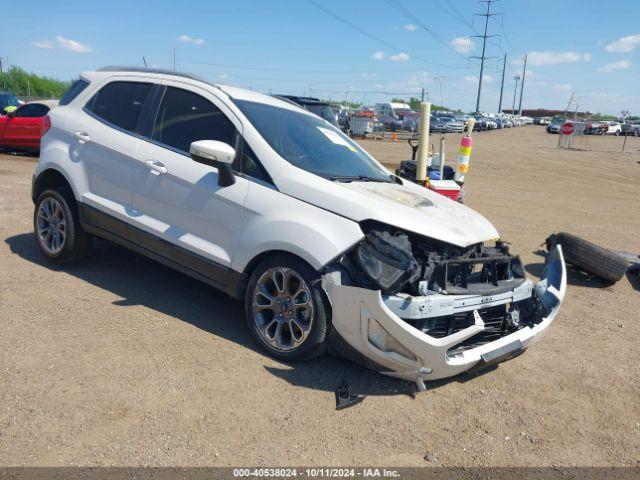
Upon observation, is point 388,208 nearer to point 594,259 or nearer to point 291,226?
point 291,226

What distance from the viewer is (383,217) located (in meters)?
3.57

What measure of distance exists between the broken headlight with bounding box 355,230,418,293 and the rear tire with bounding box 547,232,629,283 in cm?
351

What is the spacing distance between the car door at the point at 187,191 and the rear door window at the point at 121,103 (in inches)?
10.8

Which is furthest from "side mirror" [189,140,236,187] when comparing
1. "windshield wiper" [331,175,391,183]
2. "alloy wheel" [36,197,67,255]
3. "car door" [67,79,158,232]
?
"alloy wheel" [36,197,67,255]

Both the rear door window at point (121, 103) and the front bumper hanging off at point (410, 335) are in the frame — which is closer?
the front bumper hanging off at point (410, 335)

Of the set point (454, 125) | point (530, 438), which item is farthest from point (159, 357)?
point (454, 125)

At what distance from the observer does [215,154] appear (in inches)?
151

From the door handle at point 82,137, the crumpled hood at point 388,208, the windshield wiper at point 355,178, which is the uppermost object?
the door handle at point 82,137

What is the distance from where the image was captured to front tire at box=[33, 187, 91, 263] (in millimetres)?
5163

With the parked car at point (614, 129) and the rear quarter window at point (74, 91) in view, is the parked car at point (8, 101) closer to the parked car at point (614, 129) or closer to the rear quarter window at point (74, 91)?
the rear quarter window at point (74, 91)

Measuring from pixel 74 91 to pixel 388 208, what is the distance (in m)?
3.58

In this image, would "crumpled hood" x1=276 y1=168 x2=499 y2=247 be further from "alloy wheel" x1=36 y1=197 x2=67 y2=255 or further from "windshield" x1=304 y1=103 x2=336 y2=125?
"windshield" x1=304 y1=103 x2=336 y2=125

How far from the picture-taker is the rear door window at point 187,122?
428 centimetres

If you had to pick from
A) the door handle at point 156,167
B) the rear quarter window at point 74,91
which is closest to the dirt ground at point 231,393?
the door handle at point 156,167
